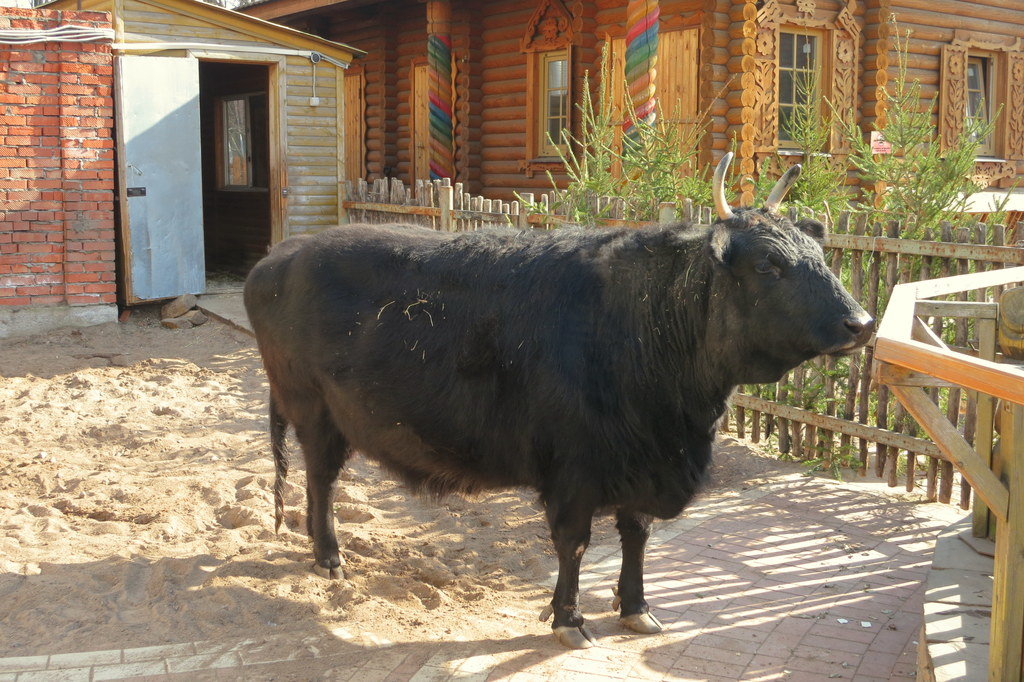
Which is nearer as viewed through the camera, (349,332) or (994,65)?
(349,332)

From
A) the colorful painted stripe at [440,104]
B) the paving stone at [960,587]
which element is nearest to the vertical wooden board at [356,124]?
the colorful painted stripe at [440,104]

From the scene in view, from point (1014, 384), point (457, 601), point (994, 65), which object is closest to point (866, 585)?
point (457, 601)

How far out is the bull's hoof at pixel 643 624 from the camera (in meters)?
4.20

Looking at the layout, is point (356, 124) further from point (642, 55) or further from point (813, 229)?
point (813, 229)

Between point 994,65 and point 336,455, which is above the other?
point 994,65

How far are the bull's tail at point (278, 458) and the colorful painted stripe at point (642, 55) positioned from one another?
687 centimetres

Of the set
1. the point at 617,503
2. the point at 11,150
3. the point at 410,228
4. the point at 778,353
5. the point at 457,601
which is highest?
the point at 11,150

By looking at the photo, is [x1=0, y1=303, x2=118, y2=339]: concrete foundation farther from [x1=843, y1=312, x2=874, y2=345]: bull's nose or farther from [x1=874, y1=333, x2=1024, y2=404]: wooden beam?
[x1=874, y1=333, x2=1024, y2=404]: wooden beam

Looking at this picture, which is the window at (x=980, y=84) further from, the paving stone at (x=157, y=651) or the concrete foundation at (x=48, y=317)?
the paving stone at (x=157, y=651)

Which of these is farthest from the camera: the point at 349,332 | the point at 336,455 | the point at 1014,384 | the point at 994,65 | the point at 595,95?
the point at 994,65

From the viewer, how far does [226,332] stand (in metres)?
10.6

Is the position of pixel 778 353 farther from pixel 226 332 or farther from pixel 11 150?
pixel 11 150

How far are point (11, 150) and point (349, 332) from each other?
22.6ft

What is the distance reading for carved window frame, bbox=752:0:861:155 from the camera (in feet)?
40.1
